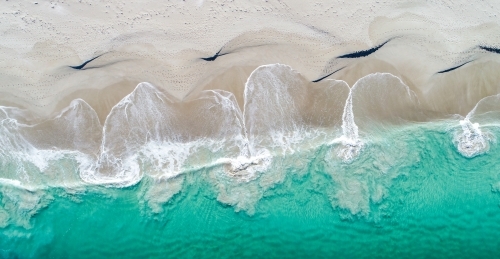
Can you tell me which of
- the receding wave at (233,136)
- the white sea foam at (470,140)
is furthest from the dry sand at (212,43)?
the white sea foam at (470,140)

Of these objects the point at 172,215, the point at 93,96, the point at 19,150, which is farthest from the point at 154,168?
the point at 19,150

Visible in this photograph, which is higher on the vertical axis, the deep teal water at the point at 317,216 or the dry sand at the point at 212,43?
the dry sand at the point at 212,43

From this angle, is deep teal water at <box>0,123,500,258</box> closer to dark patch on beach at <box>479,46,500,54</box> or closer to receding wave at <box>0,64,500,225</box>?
receding wave at <box>0,64,500,225</box>

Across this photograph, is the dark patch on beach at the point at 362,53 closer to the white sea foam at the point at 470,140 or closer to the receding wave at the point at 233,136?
the receding wave at the point at 233,136

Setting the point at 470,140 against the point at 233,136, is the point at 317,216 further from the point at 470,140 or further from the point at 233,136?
the point at 470,140

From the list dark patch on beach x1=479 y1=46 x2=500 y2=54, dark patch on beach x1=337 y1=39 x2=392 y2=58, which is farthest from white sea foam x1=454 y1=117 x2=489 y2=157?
dark patch on beach x1=337 y1=39 x2=392 y2=58

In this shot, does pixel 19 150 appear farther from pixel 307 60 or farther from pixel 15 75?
pixel 307 60

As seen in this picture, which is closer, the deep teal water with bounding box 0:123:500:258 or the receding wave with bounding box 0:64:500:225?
the receding wave with bounding box 0:64:500:225

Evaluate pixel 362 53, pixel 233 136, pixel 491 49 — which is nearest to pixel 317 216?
pixel 233 136
